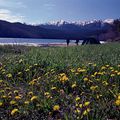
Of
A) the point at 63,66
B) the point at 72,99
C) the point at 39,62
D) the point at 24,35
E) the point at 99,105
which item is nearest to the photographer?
the point at 99,105

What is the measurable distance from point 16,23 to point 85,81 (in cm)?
11395

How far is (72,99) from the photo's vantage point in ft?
18.0

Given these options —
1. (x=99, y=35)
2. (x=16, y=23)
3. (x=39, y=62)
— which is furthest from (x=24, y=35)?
(x=39, y=62)

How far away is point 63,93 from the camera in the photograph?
5.72 m

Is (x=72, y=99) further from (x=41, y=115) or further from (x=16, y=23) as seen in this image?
(x=16, y=23)

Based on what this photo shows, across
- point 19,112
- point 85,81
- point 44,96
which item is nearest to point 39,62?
point 85,81

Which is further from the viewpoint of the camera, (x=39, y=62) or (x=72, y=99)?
(x=39, y=62)

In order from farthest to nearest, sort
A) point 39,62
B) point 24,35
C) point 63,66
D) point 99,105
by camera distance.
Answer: point 24,35 < point 39,62 < point 63,66 < point 99,105

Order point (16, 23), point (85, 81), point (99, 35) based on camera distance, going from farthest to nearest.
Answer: point (16, 23), point (99, 35), point (85, 81)

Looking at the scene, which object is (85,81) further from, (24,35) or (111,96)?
(24,35)

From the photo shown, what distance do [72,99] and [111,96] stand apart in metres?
0.65

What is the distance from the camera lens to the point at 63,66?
8094mm

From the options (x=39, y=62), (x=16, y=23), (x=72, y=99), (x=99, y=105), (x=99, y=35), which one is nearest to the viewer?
(x=99, y=105)

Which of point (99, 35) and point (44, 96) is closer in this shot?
point (44, 96)
